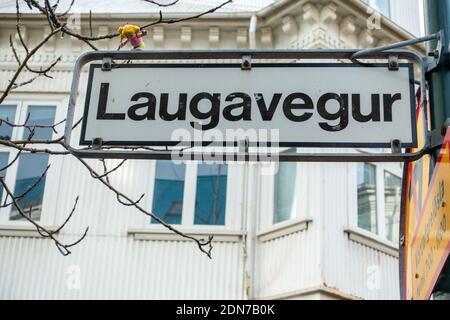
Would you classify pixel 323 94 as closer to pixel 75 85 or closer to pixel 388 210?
pixel 75 85

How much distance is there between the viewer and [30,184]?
9.98 meters

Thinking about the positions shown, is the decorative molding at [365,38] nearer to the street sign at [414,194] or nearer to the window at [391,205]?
the window at [391,205]

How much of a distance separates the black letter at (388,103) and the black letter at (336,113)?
144 mm

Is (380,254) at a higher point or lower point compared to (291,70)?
higher

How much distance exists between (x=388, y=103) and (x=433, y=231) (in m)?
0.54

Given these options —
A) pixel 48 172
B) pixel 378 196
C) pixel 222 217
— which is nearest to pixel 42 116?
pixel 48 172

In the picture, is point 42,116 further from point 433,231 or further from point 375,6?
point 433,231

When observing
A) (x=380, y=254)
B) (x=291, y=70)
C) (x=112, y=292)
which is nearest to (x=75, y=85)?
(x=291, y=70)

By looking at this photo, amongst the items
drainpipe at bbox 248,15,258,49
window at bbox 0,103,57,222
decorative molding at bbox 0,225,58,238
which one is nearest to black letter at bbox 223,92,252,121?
decorative molding at bbox 0,225,58,238

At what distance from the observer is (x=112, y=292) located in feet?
29.9

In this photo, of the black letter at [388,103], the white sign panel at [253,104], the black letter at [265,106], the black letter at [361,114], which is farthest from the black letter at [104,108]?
the black letter at [388,103]

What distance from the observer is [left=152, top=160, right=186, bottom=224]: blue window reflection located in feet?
31.9

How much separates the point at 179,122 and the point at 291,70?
0.50 metres

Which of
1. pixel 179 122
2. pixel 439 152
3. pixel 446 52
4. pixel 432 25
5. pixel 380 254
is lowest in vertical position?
pixel 439 152
